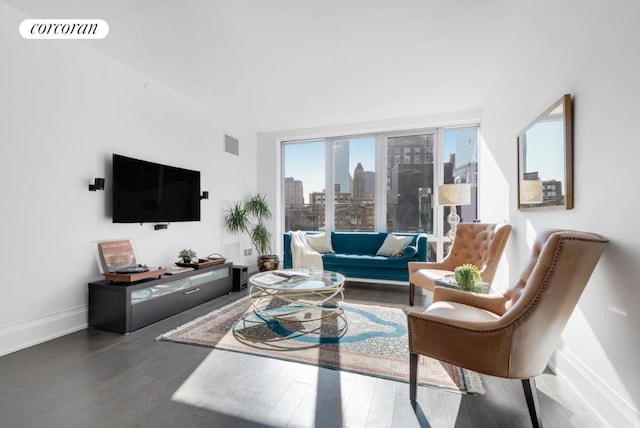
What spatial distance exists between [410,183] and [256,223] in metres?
3.04

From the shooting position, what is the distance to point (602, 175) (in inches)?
63.4

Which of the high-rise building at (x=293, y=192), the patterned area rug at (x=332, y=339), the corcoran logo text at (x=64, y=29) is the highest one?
the corcoran logo text at (x=64, y=29)

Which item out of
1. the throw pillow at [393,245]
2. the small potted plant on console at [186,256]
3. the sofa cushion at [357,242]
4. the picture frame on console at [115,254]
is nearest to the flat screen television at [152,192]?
the picture frame on console at [115,254]

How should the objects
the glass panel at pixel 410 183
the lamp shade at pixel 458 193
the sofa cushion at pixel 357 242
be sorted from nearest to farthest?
the lamp shade at pixel 458 193 < the sofa cushion at pixel 357 242 < the glass panel at pixel 410 183

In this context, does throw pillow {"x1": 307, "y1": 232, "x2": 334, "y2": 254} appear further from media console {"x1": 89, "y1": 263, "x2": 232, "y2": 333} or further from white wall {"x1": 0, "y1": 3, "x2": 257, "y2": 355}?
white wall {"x1": 0, "y1": 3, "x2": 257, "y2": 355}

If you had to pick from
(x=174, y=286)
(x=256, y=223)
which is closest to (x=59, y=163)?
(x=174, y=286)

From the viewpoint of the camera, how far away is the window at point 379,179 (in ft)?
17.0

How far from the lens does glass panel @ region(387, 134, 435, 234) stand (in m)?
5.31

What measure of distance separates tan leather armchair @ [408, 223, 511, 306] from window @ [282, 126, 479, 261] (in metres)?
1.66

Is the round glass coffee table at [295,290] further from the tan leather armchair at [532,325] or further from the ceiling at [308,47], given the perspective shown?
the ceiling at [308,47]

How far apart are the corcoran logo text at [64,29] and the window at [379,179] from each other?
3871 millimetres

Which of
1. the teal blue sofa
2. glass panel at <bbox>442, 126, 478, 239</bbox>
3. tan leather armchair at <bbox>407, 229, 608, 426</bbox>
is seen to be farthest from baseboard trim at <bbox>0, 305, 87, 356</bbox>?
glass panel at <bbox>442, 126, 478, 239</bbox>

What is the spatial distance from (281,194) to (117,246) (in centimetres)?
345

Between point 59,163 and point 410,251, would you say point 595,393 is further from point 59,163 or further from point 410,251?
point 59,163
